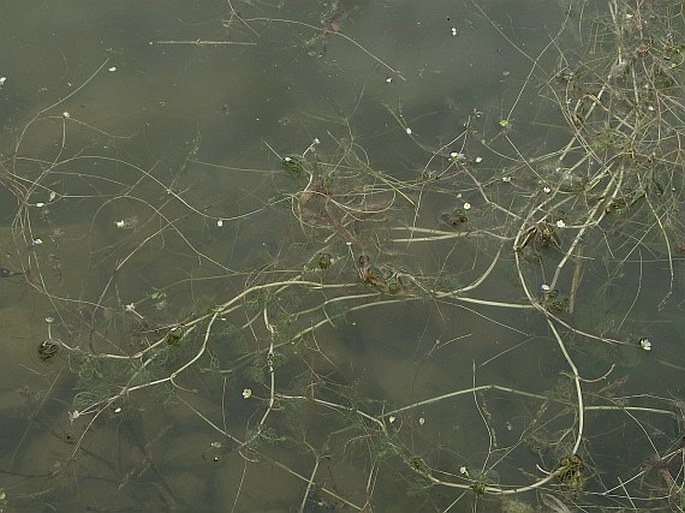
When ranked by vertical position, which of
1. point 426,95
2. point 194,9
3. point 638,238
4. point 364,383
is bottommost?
point 364,383

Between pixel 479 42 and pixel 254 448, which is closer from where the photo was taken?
pixel 254 448

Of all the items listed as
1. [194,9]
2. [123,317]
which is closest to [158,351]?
[123,317]

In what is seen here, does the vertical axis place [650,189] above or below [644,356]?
above

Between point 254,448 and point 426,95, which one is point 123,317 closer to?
point 254,448

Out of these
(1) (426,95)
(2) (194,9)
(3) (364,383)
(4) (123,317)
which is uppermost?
(2) (194,9)

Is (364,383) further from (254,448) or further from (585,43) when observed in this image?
(585,43)

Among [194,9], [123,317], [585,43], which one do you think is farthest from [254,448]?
[585,43]
